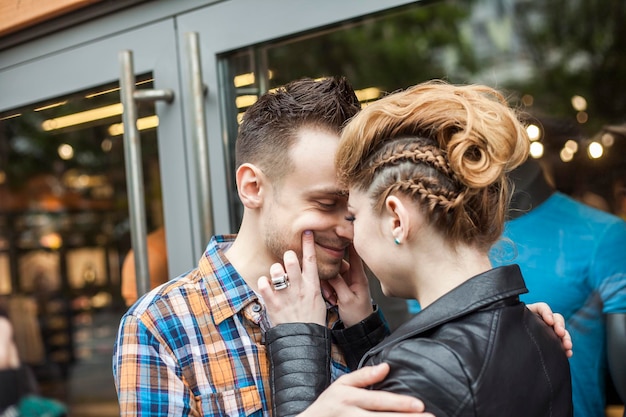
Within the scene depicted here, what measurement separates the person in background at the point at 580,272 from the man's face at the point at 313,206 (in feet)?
1.51

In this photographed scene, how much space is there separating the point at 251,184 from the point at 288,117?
0.54 ft

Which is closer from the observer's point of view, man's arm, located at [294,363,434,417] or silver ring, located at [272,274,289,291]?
man's arm, located at [294,363,434,417]

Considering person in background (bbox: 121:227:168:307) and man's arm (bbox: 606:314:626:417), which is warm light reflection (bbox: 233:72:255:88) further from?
man's arm (bbox: 606:314:626:417)

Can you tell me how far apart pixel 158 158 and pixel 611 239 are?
4.36 ft

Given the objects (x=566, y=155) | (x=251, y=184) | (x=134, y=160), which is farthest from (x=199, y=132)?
(x=566, y=155)

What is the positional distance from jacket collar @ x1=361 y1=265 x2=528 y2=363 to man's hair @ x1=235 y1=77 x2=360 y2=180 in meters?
0.52

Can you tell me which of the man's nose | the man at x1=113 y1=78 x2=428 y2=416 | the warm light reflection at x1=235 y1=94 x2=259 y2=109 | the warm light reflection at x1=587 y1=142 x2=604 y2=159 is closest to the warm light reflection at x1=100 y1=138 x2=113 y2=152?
the warm light reflection at x1=235 y1=94 x2=259 y2=109

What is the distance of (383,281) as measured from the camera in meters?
1.34

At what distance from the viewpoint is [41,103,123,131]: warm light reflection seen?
258 centimetres

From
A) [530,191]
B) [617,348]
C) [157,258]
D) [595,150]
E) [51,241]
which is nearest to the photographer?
[617,348]

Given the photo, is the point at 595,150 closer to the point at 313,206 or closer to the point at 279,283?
the point at 313,206

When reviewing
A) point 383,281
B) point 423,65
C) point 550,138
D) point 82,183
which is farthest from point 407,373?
point 423,65

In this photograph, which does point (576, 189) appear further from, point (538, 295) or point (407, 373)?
point (407, 373)

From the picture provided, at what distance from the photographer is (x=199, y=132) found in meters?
2.13
